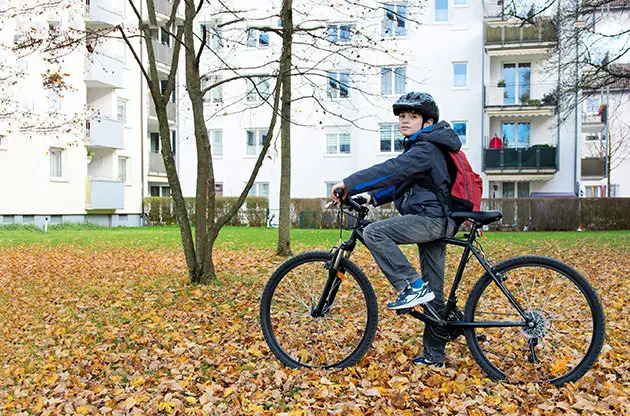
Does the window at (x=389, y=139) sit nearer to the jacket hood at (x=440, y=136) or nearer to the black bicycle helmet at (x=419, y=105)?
the black bicycle helmet at (x=419, y=105)

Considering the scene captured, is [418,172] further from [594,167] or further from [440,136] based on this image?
[594,167]

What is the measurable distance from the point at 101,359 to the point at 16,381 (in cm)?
70

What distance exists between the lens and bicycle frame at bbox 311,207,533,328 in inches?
173

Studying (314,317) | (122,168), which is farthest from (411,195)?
(122,168)

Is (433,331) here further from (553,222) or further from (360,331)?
(553,222)

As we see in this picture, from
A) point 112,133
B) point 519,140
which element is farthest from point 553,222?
point 112,133

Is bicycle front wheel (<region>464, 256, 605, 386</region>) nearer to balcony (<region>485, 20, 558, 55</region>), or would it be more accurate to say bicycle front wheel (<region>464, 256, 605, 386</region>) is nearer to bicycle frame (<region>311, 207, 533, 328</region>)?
bicycle frame (<region>311, 207, 533, 328</region>)

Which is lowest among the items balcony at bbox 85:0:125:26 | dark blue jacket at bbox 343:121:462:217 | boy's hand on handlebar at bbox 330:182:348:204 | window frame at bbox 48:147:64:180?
boy's hand on handlebar at bbox 330:182:348:204

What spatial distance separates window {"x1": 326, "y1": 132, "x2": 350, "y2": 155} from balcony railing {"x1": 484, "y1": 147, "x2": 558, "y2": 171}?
7.24 m

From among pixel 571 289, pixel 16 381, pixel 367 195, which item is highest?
pixel 367 195

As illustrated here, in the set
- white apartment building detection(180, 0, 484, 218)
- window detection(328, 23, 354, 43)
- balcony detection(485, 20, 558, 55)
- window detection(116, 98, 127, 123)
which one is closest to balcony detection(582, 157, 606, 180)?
balcony detection(485, 20, 558, 55)

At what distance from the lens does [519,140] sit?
110ft

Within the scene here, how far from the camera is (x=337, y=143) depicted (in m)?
34.6

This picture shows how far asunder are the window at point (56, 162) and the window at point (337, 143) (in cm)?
1342
